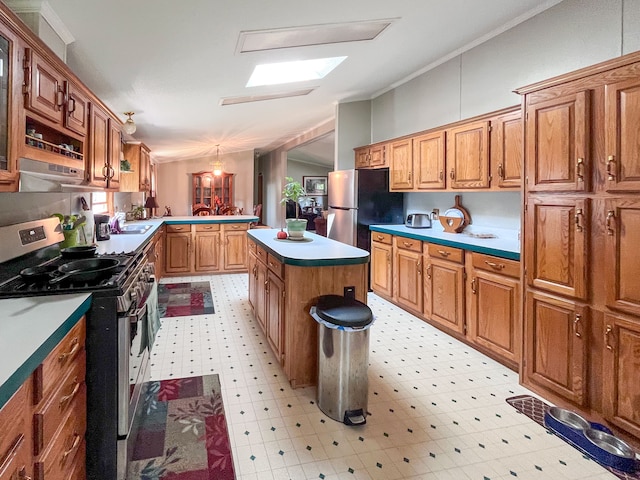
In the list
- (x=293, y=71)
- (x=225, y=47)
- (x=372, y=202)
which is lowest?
(x=372, y=202)

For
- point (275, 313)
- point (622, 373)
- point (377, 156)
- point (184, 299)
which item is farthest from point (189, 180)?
point (622, 373)

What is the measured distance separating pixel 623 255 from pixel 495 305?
3.53 feet

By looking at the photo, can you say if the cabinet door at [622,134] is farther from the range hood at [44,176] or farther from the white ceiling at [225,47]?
the range hood at [44,176]

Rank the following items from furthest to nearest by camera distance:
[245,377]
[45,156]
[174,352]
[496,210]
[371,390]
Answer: [496,210], [174,352], [245,377], [371,390], [45,156]

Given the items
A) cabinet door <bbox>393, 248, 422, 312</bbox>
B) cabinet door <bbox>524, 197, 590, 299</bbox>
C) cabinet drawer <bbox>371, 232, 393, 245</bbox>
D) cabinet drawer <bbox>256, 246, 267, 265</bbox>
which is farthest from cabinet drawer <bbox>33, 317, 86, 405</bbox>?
cabinet drawer <bbox>371, 232, 393, 245</bbox>

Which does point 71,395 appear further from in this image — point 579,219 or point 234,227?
point 234,227

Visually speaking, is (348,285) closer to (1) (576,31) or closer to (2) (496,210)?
(2) (496,210)

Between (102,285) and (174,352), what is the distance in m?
1.68

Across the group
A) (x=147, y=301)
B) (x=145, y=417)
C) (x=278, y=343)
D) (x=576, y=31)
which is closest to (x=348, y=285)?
(x=278, y=343)

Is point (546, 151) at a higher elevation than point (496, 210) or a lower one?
higher

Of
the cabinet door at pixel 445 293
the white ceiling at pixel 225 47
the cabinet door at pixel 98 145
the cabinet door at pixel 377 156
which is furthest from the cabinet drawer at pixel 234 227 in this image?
the cabinet door at pixel 445 293

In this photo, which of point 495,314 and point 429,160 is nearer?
point 495,314

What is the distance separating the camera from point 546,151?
2242 mm

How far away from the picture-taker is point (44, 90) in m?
1.79
